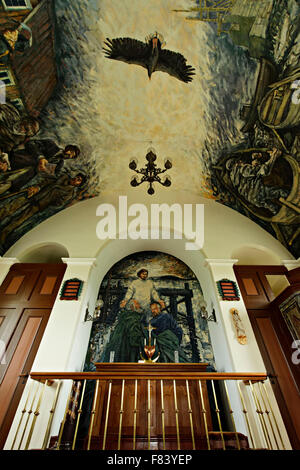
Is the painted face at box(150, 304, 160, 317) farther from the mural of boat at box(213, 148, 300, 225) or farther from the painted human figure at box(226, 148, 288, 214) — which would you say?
the painted human figure at box(226, 148, 288, 214)

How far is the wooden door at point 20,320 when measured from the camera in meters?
4.67

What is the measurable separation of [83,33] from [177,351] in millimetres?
7222

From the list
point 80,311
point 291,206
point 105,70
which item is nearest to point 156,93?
point 105,70

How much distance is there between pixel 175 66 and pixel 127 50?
1.03 m

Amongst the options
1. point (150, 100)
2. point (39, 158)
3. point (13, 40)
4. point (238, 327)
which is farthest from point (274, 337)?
point (13, 40)

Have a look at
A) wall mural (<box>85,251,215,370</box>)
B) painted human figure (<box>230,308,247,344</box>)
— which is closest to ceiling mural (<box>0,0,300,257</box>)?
painted human figure (<box>230,308,247,344</box>)

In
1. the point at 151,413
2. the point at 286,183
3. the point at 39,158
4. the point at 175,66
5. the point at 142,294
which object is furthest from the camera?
the point at 142,294

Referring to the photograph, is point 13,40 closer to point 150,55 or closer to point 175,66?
point 150,55

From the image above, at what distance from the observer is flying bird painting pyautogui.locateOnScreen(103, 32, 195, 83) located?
4887mm

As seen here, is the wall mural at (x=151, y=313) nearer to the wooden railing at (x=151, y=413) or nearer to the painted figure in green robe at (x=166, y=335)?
the painted figure in green robe at (x=166, y=335)

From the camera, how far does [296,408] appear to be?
4395 mm

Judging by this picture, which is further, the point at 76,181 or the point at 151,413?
the point at 76,181

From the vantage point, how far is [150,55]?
5.04m
